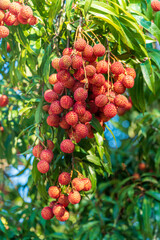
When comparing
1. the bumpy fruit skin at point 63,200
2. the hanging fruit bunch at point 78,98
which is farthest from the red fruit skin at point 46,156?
the bumpy fruit skin at point 63,200

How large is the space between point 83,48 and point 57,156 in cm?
34

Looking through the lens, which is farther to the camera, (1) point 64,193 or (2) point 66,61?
(1) point 64,193

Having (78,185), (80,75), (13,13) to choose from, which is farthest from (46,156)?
(13,13)

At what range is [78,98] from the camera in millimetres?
743

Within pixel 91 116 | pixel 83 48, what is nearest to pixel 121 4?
pixel 83 48

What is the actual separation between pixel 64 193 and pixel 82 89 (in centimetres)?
31

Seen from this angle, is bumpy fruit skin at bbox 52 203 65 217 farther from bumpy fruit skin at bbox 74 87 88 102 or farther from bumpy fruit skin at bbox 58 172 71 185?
bumpy fruit skin at bbox 74 87 88 102

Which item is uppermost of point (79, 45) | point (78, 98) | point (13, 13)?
point (13, 13)

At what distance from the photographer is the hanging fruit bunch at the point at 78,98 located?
0.75 meters

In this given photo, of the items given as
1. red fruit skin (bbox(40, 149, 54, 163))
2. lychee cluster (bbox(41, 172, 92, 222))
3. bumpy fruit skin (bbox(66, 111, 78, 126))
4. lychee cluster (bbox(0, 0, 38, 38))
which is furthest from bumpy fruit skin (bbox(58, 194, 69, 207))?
lychee cluster (bbox(0, 0, 38, 38))

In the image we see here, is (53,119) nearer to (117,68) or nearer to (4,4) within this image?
(117,68)

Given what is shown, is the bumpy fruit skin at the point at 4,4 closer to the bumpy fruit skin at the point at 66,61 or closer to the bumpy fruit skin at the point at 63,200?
the bumpy fruit skin at the point at 66,61

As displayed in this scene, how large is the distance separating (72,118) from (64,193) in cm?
24

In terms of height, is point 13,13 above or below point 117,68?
above
